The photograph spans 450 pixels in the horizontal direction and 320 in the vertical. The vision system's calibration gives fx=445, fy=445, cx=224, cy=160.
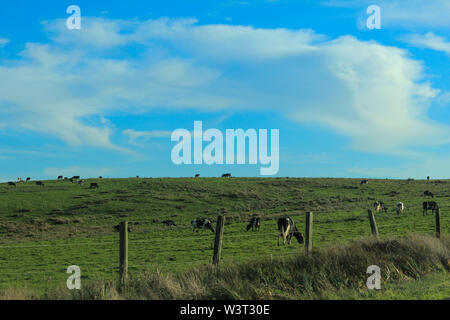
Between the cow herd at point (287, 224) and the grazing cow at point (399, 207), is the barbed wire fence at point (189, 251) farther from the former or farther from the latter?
the grazing cow at point (399, 207)

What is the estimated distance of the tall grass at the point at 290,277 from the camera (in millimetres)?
11234

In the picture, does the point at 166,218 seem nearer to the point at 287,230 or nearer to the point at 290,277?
the point at 287,230

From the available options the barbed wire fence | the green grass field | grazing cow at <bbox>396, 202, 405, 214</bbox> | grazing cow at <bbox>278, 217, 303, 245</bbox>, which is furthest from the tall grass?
Answer: grazing cow at <bbox>396, 202, 405, 214</bbox>

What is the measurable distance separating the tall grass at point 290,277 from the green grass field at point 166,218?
175 cm

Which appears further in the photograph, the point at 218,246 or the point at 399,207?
the point at 399,207

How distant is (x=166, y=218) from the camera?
5878cm

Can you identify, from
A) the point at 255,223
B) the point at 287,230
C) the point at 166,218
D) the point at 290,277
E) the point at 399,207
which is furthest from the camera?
the point at 166,218

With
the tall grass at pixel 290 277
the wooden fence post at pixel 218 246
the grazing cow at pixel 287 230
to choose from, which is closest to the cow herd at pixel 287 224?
the grazing cow at pixel 287 230

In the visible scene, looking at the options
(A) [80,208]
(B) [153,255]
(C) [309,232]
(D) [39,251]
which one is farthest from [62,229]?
(C) [309,232]

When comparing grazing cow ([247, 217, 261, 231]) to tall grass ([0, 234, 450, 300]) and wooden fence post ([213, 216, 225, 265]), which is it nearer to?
tall grass ([0, 234, 450, 300])

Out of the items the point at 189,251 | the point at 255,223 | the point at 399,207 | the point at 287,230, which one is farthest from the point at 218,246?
the point at 399,207

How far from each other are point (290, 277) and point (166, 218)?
47511 millimetres
